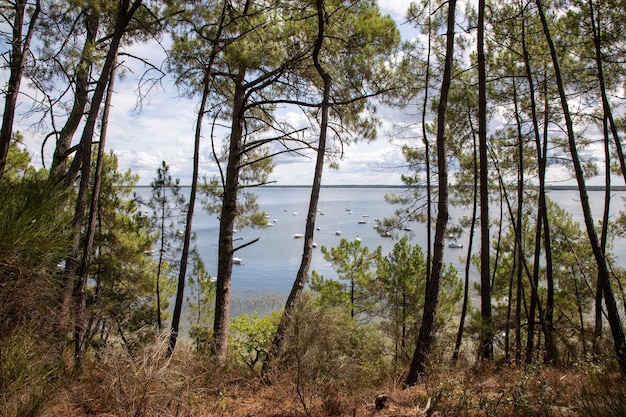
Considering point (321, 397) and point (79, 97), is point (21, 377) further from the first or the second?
point (79, 97)

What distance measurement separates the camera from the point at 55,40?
5.91 meters

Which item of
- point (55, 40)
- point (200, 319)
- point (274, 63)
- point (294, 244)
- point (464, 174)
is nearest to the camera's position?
point (55, 40)

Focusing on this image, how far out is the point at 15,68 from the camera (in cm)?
491

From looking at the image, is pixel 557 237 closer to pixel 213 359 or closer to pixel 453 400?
pixel 453 400

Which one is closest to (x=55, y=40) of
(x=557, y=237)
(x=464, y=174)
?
(x=464, y=174)

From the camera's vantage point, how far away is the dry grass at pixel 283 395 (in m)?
2.84

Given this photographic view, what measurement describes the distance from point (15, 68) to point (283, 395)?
5137 millimetres

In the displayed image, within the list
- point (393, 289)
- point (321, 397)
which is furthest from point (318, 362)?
→ point (393, 289)

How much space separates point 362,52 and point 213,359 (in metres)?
5.30

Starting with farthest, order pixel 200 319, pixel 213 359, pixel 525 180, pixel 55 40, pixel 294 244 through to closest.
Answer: pixel 294 244
pixel 200 319
pixel 525 180
pixel 55 40
pixel 213 359

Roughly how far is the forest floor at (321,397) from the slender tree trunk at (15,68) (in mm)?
2998

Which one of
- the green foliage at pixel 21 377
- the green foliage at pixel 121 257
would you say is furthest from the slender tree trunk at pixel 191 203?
the green foliage at pixel 121 257

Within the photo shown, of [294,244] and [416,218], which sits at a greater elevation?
[416,218]

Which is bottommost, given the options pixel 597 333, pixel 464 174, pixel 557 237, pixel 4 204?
pixel 597 333
